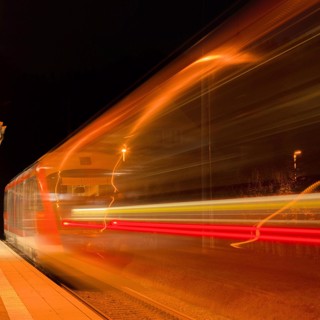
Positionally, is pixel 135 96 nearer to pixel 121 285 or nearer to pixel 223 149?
pixel 223 149

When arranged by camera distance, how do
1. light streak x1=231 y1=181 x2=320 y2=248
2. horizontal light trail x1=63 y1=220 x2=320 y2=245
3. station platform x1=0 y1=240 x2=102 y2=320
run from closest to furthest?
light streak x1=231 y1=181 x2=320 y2=248 → horizontal light trail x1=63 y1=220 x2=320 y2=245 → station platform x1=0 y1=240 x2=102 y2=320

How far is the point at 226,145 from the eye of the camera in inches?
202

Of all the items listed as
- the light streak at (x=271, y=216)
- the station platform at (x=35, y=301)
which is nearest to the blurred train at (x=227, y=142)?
the light streak at (x=271, y=216)

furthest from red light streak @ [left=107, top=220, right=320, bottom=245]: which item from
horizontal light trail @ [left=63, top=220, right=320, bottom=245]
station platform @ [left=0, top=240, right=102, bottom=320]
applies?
station platform @ [left=0, top=240, right=102, bottom=320]

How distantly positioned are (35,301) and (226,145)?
3720 millimetres

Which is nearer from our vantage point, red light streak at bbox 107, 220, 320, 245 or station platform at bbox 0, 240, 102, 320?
red light streak at bbox 107, 220, 320, 245

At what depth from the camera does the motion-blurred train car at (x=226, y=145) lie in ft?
13.6

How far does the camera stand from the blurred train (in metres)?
4.13

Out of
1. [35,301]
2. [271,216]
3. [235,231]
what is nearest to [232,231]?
[235,231]

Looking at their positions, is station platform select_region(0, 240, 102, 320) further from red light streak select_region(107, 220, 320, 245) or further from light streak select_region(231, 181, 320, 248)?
light streak select_region(231, 181, 320, 248)

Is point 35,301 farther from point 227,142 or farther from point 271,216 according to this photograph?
point 271,216

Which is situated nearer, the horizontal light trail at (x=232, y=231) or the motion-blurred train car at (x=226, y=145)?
the horizontal light trail at (x=232, y=231)

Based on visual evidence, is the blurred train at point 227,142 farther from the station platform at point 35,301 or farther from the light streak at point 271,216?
the station platform at point 35,301

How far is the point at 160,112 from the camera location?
21.3 ft
